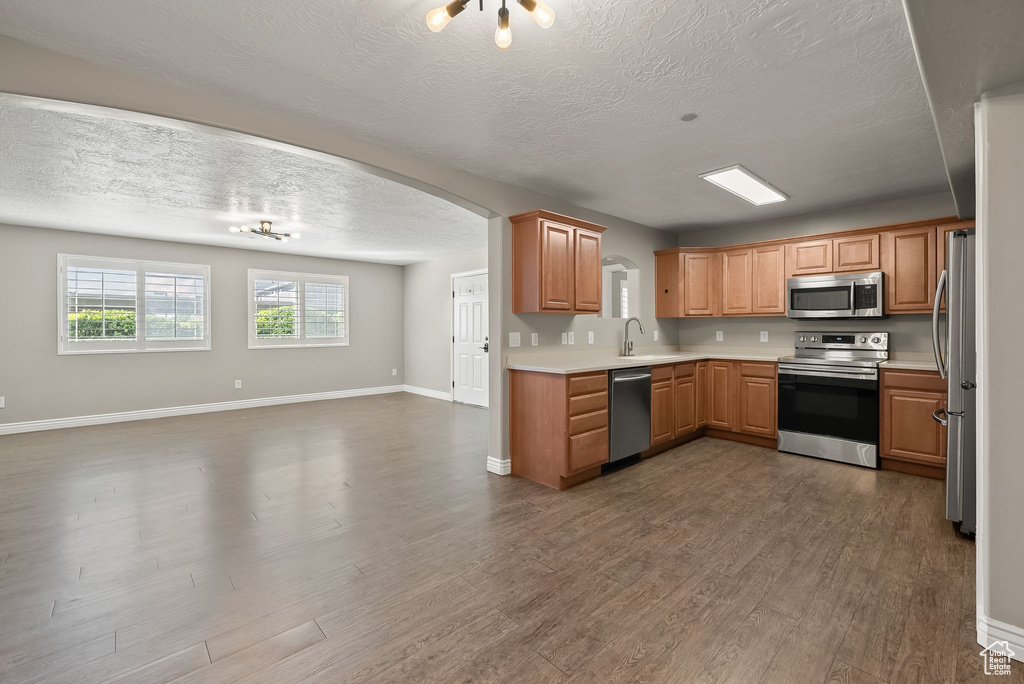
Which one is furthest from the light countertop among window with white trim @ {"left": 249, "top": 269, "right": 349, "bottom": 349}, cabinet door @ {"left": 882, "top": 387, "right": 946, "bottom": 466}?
window with white trim @ {"left": 249, "top": 269, "right": 349, "bottom": 349}

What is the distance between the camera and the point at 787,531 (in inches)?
111

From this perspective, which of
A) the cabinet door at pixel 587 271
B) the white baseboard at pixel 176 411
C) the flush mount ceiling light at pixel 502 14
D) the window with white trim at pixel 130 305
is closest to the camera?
the flush mount ceiling light at pixel 502 14

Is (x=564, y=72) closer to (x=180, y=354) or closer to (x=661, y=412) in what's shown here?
(x=661, y=412)

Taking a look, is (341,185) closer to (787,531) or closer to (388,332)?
(787,531)

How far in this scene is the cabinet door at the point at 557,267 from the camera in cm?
385

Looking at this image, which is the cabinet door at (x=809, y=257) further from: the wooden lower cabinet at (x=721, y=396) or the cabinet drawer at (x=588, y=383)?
the cabinet drawer at (x=588, y=383)

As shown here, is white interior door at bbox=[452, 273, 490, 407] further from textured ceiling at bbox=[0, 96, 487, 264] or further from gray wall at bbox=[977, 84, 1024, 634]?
gray wall at bbox=[977, 84, 1024, 634]

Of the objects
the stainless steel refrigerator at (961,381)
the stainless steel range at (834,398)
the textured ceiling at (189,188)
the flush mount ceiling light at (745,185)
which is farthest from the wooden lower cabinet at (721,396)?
the textured ceiling at (189,188)

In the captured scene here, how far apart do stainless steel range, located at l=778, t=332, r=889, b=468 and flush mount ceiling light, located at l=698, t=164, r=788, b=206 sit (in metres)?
1.56

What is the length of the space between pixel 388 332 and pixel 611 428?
6005mm

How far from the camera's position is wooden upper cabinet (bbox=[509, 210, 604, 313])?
151 inches

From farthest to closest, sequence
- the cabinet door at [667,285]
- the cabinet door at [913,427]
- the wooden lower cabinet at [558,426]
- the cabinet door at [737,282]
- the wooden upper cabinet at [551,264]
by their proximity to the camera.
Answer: the cabinet door at [667,285] < the cabinet door at [737,282] < the wooden upper cabinet at [551,264] < the cabinet door at [913,427] < the wooden lower cabinet at [558,426]

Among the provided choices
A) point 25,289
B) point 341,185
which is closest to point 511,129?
point 341,185

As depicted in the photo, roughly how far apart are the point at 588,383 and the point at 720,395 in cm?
213
